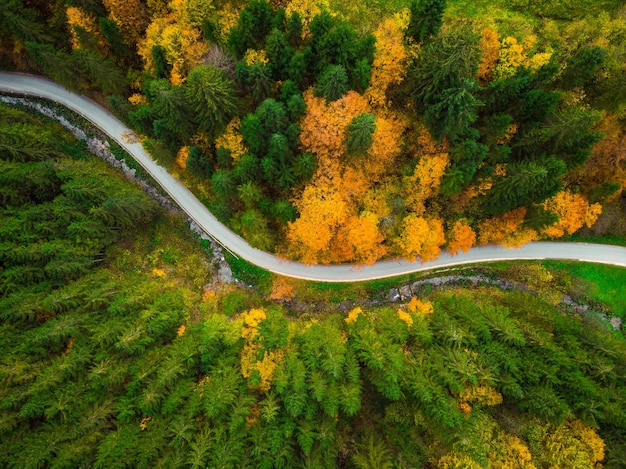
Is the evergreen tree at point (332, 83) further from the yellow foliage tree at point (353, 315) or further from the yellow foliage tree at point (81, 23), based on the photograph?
the yellow foliage tree at point (81, 23)

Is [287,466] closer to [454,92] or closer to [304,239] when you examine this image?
[304,239]

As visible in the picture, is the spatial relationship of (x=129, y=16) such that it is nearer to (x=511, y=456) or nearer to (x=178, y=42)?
(x=178, y=42)

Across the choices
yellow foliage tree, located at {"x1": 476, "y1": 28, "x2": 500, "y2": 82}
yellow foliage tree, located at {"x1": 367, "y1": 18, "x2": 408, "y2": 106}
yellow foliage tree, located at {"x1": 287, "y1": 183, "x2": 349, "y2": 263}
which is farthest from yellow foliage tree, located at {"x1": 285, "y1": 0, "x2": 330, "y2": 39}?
yellow foliage tree, located at {"x1": 476, "y1": 28, "x2": 500, "y2": 82}

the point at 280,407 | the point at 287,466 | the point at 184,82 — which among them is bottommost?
the point at 287,466

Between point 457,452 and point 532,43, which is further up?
point 532,43

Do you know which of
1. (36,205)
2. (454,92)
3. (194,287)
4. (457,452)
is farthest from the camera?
(194,287)

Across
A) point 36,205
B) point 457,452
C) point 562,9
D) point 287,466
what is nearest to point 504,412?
point 457,452

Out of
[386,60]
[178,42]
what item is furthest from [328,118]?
[178,42]
